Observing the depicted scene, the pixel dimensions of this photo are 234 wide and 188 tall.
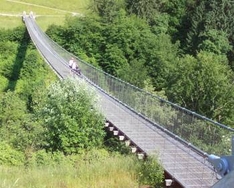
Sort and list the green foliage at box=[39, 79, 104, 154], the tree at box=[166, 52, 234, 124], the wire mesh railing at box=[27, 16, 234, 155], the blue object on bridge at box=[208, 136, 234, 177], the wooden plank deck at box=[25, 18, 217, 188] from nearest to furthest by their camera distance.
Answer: the blue object on bridge at box=[208, 136, 234, 177] → the wire mesh railing at box=[27, 16, 234, 155] → the wooden plank deck at box=[25, 18, 217, 188] → the green foliage at box=[39, 79, 104, 154] → the tree at box=[166, 52, 234, 124]

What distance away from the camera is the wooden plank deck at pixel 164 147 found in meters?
8.91

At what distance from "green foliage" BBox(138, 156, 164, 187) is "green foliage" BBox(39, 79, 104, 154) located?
328 inches

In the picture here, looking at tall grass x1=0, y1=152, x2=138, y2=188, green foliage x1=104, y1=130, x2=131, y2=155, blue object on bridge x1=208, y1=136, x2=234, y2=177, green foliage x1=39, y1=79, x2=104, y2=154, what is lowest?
green foliage x1=104, y1=130, x2=131, y2=155

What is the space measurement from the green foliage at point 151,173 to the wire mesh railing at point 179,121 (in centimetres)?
79

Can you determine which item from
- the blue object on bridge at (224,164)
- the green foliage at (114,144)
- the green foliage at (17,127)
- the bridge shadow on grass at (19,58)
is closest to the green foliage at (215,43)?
the bridge shadow on grass at (19,58)

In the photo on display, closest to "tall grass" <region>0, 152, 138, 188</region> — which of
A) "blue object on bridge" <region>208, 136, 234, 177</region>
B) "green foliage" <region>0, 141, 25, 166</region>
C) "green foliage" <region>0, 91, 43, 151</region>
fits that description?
"green foliage" <region>0, 141, 25, 166</region>

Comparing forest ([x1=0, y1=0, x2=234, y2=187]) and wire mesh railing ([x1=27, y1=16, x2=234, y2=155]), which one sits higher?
wire mesh railing ([x1=27, y1=16, x2=234, y2=155])

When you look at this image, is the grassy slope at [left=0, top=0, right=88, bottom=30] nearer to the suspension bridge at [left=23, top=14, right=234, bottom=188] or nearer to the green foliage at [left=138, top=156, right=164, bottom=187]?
the suspension bridge at [left=23, top=14, right=234, bottom=188]

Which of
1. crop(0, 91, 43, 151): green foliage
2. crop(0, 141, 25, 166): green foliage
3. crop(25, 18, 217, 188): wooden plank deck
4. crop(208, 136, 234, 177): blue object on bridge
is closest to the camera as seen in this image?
crop(208, 136, 234, 177): blue object on bridge

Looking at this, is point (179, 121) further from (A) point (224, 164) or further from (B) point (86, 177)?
(A) point (224, 164)

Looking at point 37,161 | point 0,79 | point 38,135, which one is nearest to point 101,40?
point 0,79

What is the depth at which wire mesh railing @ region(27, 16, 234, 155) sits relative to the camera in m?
7.69

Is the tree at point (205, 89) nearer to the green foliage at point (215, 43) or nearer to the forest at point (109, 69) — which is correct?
the forest at point (109, 69)

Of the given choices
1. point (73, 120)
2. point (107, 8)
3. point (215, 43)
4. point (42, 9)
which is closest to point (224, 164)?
point (73, 120)
